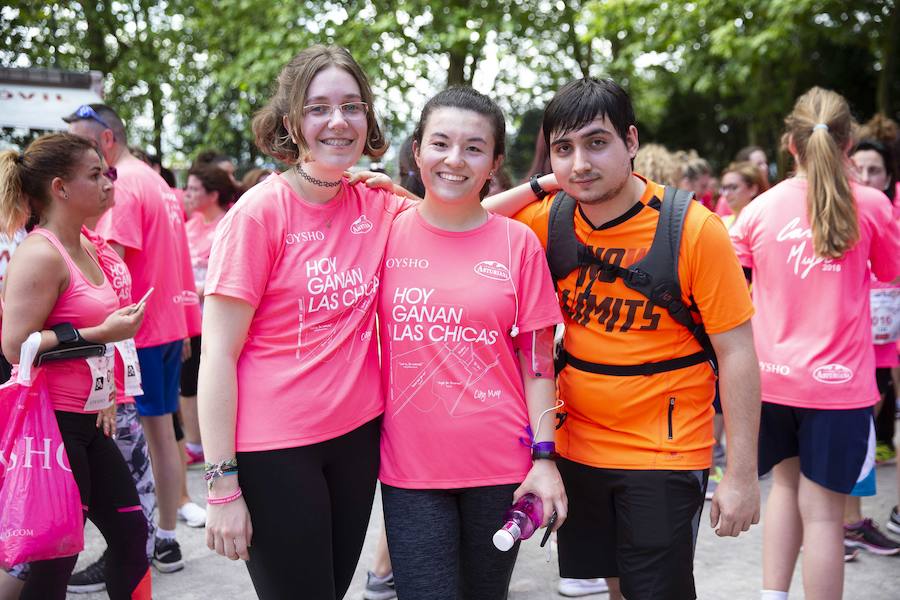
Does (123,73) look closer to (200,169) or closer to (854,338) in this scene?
(200,169)

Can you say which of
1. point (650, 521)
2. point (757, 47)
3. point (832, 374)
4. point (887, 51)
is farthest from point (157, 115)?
point (650, 521)

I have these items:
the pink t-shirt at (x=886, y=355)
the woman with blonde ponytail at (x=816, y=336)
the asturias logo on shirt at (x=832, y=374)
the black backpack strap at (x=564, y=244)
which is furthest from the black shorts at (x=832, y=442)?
the pink t-shirt at (x=886, y=355)

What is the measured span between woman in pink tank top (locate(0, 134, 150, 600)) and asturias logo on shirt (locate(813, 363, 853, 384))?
2.65 meters

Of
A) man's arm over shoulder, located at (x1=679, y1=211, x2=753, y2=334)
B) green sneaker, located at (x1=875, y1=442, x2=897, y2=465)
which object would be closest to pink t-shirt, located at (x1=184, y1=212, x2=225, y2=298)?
man's arm over shoulder, located at (x1=679, y1=211, x2=753, y2=334)

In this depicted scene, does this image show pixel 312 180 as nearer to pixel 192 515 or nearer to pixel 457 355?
pixel 457 355

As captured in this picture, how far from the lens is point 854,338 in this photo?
10.4ft

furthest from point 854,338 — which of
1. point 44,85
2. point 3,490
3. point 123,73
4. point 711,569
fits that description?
point 123,73

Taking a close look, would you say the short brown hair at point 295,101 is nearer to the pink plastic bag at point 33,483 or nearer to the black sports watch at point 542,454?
the black sports watch at point 542,454

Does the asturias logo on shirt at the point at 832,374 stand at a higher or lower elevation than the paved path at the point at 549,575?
higher

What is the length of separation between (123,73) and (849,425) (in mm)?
14107

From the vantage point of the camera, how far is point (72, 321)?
298cm

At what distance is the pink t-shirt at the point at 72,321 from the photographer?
2.91m

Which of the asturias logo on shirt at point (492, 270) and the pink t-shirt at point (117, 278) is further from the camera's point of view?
the pink t-shirt at point (117, 278)

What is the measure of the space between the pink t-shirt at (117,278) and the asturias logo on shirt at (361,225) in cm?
150
